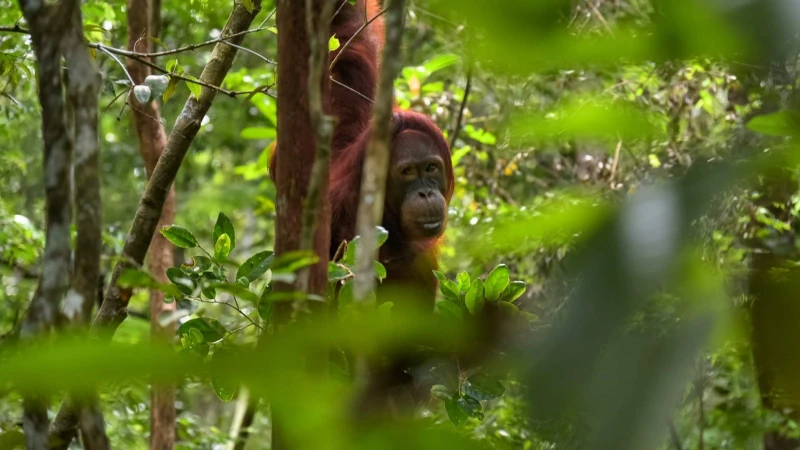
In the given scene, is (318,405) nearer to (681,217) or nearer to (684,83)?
(681,217)

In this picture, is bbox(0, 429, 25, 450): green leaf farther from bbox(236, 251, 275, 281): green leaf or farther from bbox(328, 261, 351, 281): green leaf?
bbox(328, 261, 351, 281): green leaf

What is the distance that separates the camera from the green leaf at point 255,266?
5.81 feet

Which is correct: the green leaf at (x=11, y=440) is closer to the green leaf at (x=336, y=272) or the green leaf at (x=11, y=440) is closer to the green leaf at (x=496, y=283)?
the green leaf at (x=336, y=272)

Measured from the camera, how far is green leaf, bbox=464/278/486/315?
184 centimetres

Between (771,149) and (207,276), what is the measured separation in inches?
63.1

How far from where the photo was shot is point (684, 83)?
4.40m

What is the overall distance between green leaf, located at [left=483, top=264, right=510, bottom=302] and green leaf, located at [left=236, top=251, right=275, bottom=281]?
52 cm

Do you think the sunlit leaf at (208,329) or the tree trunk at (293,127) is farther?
the sunlit leaf at (208,329)

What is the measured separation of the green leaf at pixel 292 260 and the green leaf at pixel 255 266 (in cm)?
53

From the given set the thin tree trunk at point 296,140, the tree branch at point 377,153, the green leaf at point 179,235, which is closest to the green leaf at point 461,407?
the green leaf at point 179,235

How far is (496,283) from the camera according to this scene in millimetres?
2064

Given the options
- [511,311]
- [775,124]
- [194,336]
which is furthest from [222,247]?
[775,124]

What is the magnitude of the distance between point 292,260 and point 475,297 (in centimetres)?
76

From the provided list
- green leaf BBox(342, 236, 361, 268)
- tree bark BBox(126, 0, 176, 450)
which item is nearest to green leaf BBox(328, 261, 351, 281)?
green leaf BBox(342, 236, 361, 268)
